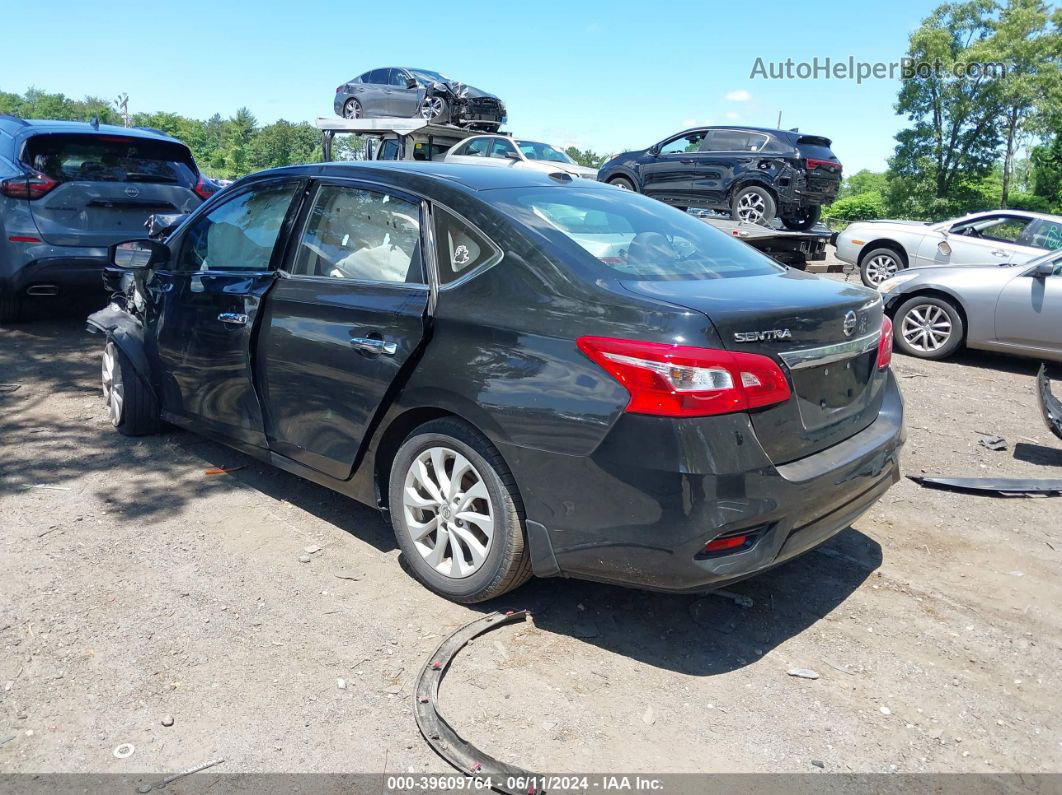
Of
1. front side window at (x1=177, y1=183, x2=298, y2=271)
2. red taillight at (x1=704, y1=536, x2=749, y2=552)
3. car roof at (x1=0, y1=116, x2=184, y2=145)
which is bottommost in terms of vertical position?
red taillight at (x1=704, y1=536, x2=749, y2=552)

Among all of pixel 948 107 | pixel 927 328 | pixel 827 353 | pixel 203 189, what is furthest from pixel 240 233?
pixel 948 107

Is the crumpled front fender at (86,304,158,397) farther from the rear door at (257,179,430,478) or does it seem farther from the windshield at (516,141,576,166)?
the windshield at (516,141,576,166)

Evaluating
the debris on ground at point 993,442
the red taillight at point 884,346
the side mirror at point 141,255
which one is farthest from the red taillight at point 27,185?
the debris on ground at point 993,442

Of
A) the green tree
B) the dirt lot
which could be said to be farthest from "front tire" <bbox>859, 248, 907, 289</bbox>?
the green tree

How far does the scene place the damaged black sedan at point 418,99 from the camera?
1948cm

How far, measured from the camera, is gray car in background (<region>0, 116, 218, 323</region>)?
7.41 meters

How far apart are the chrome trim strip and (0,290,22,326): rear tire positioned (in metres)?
7.71

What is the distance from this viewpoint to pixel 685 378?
2807 millimetres

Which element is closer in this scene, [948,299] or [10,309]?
[10,309]

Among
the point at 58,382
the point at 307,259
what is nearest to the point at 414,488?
the point at 307,259

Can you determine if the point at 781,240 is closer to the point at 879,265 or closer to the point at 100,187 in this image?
the point at 879,265

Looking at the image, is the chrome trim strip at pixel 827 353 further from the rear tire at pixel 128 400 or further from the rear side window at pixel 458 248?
the rear tire at pixel 128 400

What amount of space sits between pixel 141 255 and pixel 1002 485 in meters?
5.17

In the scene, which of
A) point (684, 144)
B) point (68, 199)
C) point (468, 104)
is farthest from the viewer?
point (468, 104)
